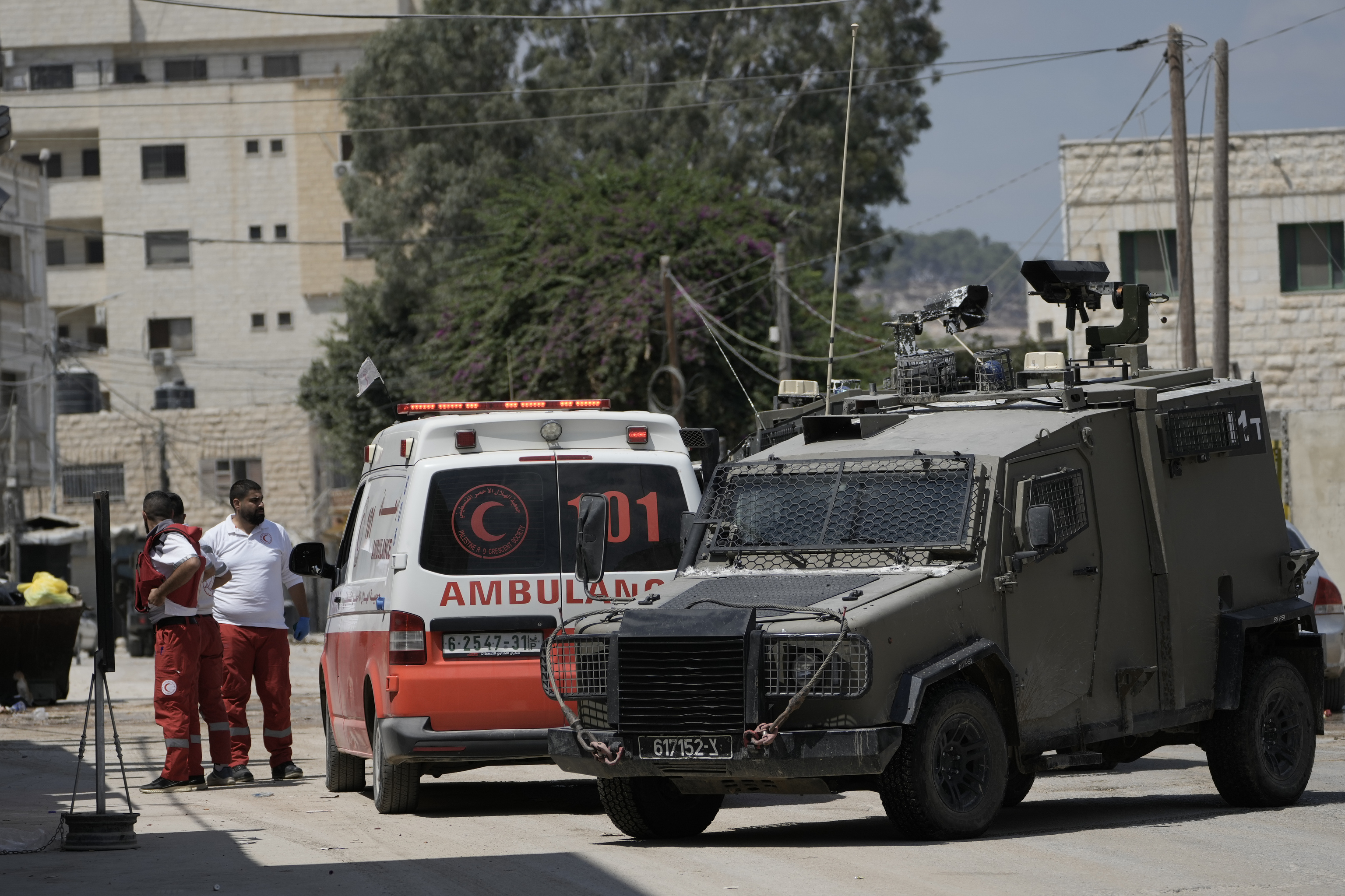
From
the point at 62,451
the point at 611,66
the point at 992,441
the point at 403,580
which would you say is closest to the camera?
the point at 992,441

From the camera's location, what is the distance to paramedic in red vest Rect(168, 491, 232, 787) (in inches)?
508

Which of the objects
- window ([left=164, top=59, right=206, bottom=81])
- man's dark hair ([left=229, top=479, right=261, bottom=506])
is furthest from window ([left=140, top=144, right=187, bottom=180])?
man's dark hair ([left=229, top=479, right=261, bottom=506])

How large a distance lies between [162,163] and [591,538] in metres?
67.3

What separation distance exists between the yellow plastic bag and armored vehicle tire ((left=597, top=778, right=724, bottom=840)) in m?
12.9

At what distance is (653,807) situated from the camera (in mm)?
9773

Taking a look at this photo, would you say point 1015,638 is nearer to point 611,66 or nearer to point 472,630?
point 472,630

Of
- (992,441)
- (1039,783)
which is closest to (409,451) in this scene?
(992,441)

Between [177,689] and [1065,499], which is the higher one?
[1065,499]

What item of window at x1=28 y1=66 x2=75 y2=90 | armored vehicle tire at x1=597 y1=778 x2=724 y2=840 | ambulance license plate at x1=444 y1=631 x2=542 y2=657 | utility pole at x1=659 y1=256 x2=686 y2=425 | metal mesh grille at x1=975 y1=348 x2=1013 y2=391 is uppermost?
window at x1=28 y1=66 x2=75 y2=90

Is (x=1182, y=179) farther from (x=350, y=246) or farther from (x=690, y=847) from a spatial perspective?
(x=350, y=246)

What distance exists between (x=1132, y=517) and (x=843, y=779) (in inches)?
92.3

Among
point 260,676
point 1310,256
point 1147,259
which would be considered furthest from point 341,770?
point 1310,256

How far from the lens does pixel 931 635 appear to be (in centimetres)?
909

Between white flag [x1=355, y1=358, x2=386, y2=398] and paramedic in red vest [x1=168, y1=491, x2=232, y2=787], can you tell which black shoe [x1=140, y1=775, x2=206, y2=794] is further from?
white flag [x1=355, y1=358, x2=386, y2=398]
